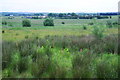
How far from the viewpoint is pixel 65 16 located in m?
148

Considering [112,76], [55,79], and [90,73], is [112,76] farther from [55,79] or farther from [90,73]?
[55,79]

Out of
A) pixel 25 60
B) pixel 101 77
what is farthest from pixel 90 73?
pixel 25 60

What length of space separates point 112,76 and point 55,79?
1.56 metres

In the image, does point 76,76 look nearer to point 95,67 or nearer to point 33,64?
point 95,67

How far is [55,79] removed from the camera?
614cm

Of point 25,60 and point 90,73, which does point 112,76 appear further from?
point 25,60

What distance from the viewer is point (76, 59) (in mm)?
7398

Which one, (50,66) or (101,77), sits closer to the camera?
(101,77)

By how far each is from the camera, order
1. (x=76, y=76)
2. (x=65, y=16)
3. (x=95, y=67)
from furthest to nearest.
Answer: (x=65, y=16) → (x=95, y=67) → (x=76, y=76)

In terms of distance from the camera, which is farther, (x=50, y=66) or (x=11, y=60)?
(x=11, y=60)

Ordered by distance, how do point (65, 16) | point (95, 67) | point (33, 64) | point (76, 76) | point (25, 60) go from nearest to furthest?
point (76, 76)
point (95, 67)
point (33, 64)
point (25, 60)
point (65, 16)

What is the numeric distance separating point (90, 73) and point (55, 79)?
94 cm

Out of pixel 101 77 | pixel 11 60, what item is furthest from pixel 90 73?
pixel 11 60

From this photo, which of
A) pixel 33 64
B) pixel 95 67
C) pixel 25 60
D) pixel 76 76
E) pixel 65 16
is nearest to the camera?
pixel 76 76
